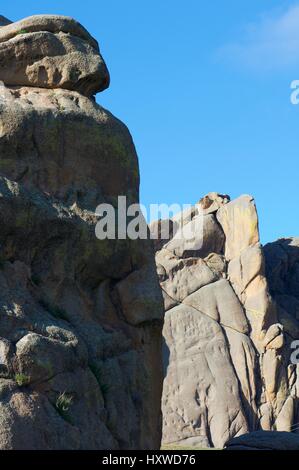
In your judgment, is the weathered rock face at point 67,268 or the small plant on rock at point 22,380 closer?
the small plant on rock at point 22,380

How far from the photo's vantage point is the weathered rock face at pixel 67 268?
37.8 ft

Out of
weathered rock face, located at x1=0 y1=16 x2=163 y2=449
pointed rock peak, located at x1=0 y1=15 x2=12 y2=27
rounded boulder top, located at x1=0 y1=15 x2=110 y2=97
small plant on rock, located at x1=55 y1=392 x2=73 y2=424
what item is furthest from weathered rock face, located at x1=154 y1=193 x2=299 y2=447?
small plant on rock, located at x1=55 y1=392 x2=73 y2=424

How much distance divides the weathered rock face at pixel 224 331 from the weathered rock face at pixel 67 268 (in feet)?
69.7

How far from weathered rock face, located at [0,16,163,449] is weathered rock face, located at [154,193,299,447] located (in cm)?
2125

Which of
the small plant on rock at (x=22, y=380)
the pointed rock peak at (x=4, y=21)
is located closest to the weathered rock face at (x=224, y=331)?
the pointed rock peak at (x=4, y=21)

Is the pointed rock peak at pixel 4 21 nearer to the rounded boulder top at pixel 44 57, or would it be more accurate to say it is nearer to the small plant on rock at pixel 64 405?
the rounded boulder top at pixel 44 57

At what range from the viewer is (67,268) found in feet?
43.0

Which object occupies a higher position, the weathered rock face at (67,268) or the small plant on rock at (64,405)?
the weathered rock face at (67,268)

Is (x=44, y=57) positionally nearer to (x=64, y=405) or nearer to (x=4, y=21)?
(x=4, y=21)

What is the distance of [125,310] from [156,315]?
0.48 meters

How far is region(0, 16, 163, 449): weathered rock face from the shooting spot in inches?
453

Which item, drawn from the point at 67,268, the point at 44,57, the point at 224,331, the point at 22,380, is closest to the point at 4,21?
the point at 44,57

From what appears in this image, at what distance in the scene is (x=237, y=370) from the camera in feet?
118

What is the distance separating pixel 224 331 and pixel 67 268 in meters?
24.2
